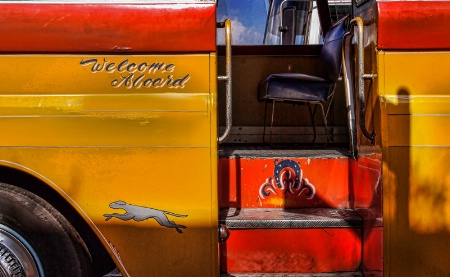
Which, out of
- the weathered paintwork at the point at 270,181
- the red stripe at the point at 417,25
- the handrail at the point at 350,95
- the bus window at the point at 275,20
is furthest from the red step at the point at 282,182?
the bus window at the point at 275,20

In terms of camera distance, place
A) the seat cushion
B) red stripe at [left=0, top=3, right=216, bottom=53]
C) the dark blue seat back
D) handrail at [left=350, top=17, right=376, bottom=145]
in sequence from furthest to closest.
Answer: the seat cushion, the dark blue seat back, handrail at [left=350, top=17, right=376, bottom=145], red stripe at [left=0, top=3, right=216, bottom=53]

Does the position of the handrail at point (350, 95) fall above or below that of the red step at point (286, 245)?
above

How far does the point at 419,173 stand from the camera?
2.29 metres

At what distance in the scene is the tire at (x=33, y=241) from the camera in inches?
88.2

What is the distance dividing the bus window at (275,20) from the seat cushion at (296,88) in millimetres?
601

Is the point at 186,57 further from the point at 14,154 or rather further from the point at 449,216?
the point at 449,216

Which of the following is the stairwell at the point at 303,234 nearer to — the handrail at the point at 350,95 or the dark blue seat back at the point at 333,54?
the handrail at the point at 350,95

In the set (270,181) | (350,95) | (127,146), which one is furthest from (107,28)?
(350,95)

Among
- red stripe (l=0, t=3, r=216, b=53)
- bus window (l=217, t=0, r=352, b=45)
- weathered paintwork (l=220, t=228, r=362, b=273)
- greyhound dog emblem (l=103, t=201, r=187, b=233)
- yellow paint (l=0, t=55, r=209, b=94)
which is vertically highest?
bus window (l=217, t=0, r=352, b=45)

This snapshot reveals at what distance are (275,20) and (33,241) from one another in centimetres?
271

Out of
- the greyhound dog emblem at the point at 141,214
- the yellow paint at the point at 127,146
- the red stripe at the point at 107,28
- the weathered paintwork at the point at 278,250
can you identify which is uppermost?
the red stripe at the point at 107,28

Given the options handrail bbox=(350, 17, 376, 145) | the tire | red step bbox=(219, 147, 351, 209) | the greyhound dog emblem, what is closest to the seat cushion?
red step bbox=(219, 147, 351, 209)

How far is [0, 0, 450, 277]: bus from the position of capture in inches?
87.4

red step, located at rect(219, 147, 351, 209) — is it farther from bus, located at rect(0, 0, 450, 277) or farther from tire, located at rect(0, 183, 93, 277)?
tire, located at rect(0, 183, 93, 277)
